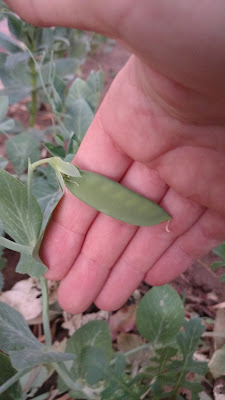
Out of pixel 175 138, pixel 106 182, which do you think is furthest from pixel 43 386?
pixel 175 138

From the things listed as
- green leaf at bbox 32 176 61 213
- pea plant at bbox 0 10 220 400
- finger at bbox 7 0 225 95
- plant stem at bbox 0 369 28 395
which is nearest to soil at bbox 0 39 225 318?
pea plant at bbox 0 10 220 400

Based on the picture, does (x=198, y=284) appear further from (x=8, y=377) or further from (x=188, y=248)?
(x=8, y=377)

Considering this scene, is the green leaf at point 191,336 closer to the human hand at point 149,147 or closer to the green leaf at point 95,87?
the human hand at point 149,147

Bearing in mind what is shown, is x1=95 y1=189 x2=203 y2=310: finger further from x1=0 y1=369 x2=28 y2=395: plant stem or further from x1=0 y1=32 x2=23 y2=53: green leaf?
x1=0 y1=32 x2=23 y2=53: green leaf

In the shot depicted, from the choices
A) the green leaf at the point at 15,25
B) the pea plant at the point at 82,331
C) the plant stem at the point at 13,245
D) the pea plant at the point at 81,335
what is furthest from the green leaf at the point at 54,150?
the green leaf at the point at 15,25

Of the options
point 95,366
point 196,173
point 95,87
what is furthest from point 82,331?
point 95,87
